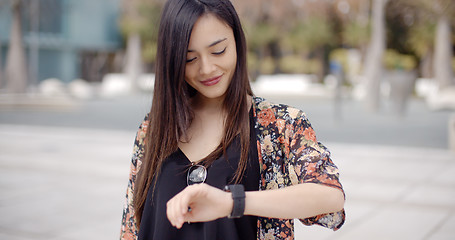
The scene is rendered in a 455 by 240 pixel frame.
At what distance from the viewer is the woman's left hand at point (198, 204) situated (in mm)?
1180

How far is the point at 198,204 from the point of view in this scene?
123 centimetres

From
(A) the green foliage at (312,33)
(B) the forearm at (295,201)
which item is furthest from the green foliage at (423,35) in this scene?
(B) the forearm at (295,201)

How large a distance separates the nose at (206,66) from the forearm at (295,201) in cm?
38

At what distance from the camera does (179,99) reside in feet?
5.17

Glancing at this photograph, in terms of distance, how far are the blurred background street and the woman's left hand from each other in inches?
21.2

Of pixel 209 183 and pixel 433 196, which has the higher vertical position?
pixel 209 183

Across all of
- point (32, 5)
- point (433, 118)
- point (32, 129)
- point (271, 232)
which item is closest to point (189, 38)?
point (271, 232)

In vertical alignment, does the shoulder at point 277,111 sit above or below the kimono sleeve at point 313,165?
above

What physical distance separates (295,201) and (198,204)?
0.22m

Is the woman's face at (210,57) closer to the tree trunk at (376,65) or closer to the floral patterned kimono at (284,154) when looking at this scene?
the floral patterned kimono at (284,154)

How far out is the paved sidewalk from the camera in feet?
16.0

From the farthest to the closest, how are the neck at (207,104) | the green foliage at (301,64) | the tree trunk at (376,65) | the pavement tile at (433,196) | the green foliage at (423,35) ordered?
the green foliage at (301,64)
the green foliage at (423,35)
the tree trunk at (376,65)
the pavement tile at (433,196)
the neck at (207,104)

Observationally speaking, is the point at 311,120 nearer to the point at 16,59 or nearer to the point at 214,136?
the point at 16,59

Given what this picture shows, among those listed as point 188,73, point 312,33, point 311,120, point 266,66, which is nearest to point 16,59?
point 311,120
